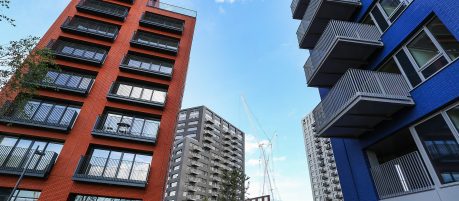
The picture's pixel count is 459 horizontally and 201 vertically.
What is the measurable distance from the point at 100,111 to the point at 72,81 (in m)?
3.71

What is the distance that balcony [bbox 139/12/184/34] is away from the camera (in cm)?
2466

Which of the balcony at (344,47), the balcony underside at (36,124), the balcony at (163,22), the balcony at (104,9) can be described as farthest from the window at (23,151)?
the balcony at (344,47)

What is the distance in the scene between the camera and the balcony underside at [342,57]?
418 inches

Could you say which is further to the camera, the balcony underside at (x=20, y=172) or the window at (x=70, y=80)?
the window at (x=70, y=80)

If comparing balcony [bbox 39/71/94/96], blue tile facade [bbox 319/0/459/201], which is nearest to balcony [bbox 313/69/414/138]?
blue tile facade [bbox 319/0/459/201]

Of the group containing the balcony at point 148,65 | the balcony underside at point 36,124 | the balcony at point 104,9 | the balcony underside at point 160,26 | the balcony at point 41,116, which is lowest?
the balcony underside at point 36,124

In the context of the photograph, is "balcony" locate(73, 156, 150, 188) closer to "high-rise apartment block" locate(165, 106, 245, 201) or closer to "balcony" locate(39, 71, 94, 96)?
"balcony" locate(39, 71, 94, 96)

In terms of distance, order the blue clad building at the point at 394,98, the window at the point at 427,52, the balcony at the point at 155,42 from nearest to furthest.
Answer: the blue clad building at the point at 394,98
the window at the point at 427,52
the balcony at the point at 155,42

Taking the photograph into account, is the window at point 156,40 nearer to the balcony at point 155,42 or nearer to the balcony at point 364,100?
the balcony at point 155,42

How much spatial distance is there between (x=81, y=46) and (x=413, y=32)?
23785mm

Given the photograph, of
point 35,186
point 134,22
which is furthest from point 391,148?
point 134,22

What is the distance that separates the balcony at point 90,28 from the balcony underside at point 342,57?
1825 cm

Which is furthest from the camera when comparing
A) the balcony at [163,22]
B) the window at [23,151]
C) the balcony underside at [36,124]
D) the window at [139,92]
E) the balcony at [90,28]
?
the balcony at [163,22]

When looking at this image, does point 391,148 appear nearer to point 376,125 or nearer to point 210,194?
point 376,125
